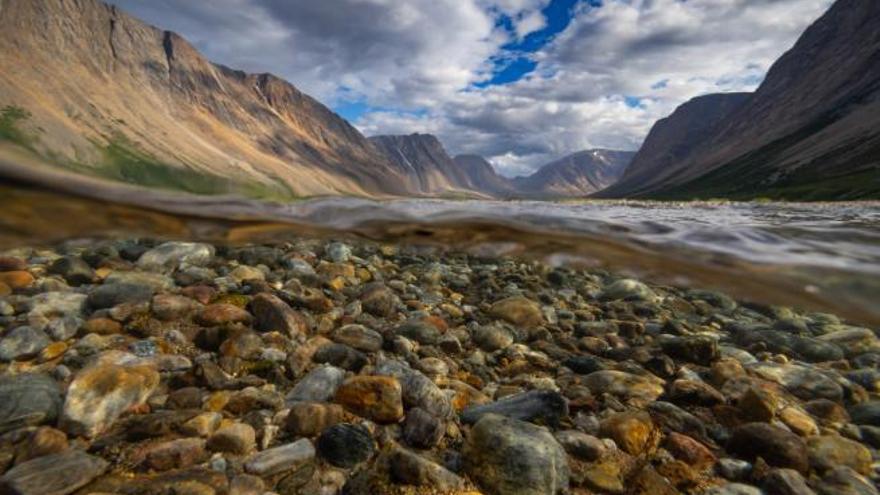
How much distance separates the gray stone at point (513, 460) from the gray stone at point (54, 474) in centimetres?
339

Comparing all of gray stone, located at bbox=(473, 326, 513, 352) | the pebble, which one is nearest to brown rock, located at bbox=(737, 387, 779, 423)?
gray stone, located at bbox=(473, 326, 513, 352)

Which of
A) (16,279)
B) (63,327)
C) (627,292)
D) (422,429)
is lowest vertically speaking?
(627,292)

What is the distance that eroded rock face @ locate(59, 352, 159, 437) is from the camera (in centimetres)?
536

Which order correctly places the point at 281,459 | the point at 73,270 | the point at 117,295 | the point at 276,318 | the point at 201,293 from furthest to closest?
the point at 73,270, the point at 201,293, the point at 117,295, the point at 276,318, the point at 281,459

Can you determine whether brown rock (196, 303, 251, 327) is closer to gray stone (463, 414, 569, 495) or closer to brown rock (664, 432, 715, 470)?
gray stone (463, 414, 569, 495)

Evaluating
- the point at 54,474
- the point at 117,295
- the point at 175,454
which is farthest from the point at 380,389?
the point at 117,295

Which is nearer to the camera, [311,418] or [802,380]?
[311,418]

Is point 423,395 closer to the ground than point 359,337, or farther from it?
closer to the ground

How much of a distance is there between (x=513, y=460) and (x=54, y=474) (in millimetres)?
4046

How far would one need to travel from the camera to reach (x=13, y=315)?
7680 millimetres

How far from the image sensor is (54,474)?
184 inches

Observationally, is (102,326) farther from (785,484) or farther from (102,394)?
(785,484)

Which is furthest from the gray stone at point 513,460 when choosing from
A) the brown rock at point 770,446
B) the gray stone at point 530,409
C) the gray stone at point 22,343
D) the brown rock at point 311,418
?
the gray stone at point 22,343

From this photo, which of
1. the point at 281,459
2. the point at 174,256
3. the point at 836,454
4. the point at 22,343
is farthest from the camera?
the point at 174,256
